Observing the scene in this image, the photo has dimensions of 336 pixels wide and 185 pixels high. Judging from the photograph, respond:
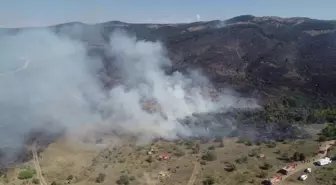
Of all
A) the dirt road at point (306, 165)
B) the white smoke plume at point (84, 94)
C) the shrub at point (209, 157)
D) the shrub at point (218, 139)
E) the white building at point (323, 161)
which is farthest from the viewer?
the white smoke plume at point (84, 94)

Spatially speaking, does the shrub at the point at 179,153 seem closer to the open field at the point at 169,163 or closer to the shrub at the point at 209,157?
the open field at the point at 169,163

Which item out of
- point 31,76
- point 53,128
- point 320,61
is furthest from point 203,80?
point 53,128

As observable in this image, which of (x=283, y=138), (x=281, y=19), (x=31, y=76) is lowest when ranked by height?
(x=283, y=138)

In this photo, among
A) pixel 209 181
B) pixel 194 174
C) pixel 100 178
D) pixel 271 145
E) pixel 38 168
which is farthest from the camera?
pixel 271 145

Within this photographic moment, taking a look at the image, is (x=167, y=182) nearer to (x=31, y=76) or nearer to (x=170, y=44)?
(x=31, y=76)

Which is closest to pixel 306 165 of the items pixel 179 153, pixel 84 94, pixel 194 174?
pixel 194 174

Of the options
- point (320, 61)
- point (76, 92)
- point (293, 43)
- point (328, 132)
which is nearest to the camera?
point (328, 132)

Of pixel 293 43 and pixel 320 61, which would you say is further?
pixel 293 43

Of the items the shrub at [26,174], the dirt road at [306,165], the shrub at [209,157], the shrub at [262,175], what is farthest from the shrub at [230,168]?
the shrub at [26,174]

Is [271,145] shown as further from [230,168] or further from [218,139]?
[230,168]
